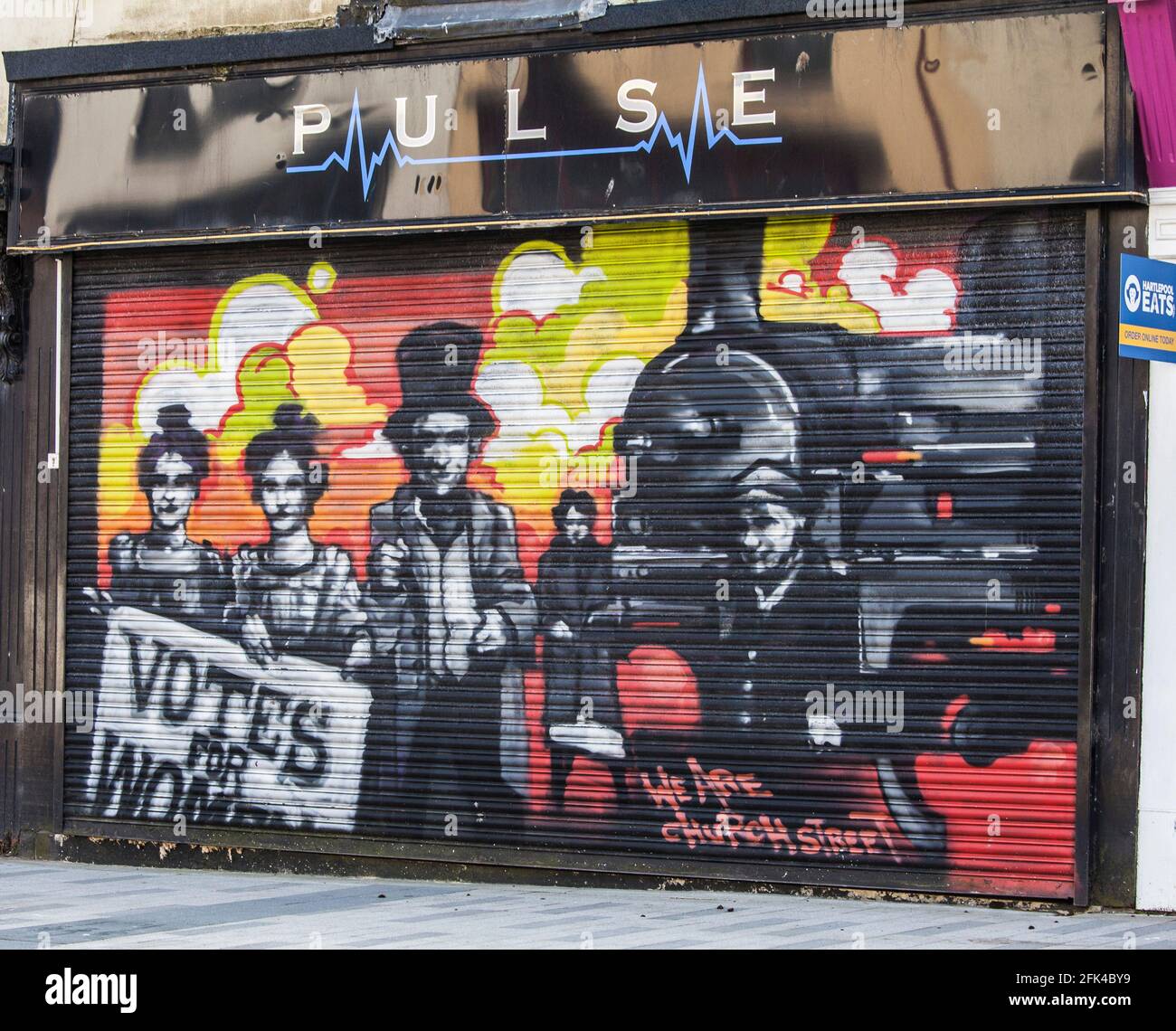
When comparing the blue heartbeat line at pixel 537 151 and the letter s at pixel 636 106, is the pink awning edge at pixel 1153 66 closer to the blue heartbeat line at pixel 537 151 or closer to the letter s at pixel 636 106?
the blue heartbeat line at pixel 537 151

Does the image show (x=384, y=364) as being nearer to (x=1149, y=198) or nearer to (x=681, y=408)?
(x=681, y=408)

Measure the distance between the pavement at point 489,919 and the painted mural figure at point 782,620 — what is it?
3.28 ft

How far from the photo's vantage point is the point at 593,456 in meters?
10.4

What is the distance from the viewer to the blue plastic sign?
823 cm

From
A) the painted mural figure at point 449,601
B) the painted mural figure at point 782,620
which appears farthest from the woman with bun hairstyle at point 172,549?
the painted mural figure at point 782,620

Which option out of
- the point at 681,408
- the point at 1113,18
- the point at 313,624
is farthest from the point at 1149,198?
the point at 313,624

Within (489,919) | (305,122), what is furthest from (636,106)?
(489,919)

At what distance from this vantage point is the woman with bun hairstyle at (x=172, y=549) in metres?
11.3

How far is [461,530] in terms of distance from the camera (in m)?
10.7

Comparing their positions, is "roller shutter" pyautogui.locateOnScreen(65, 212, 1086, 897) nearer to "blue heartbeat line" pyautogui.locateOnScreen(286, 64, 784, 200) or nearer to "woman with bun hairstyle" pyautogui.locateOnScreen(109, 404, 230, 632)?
"woman with bun hairstyle" pyautogui.locateOnScreen(109, 404, 230, 632)

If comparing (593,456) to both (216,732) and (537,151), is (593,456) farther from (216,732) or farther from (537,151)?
(216,732)

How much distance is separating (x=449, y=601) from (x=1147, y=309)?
4.43 meters
